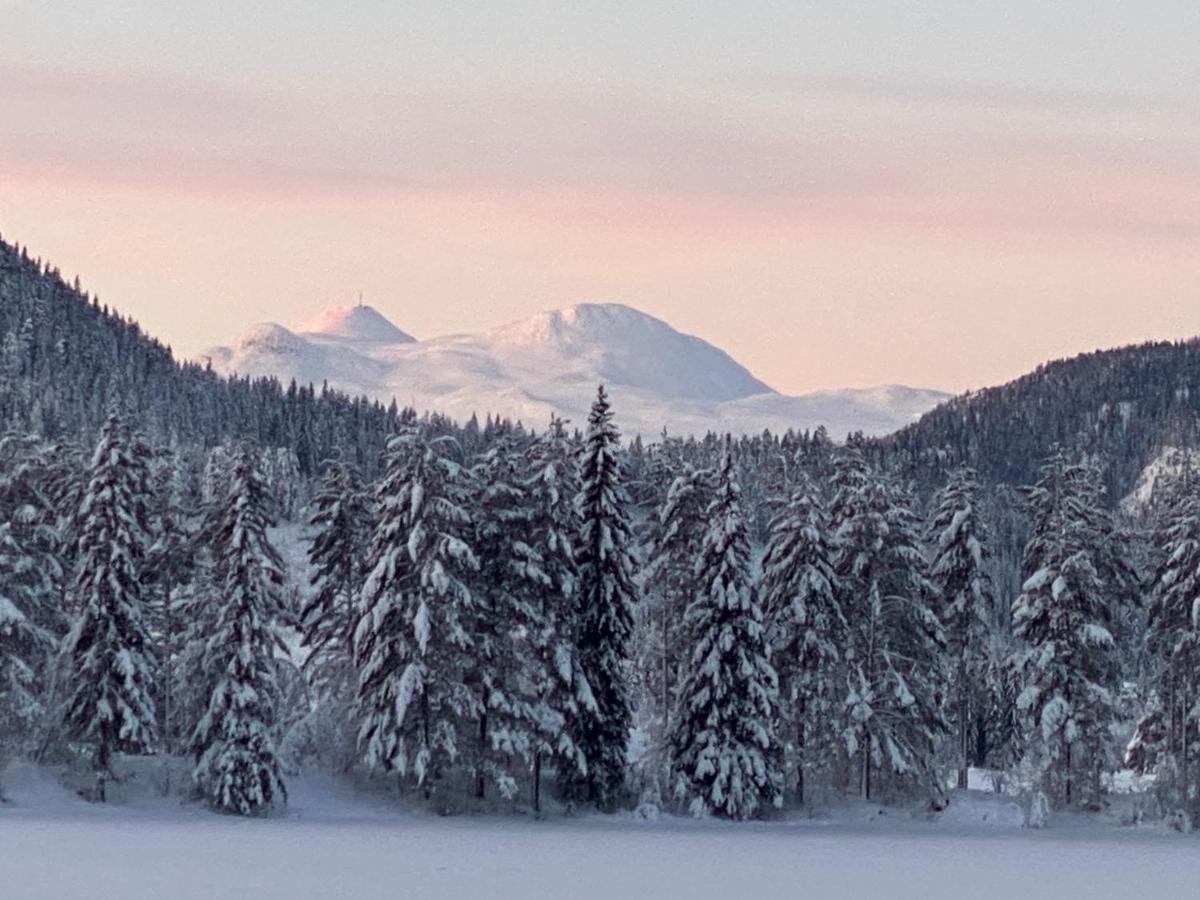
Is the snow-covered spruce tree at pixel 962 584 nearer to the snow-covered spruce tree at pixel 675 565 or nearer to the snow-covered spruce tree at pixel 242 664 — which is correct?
the snow-covered spruce tree at pixel 675 565

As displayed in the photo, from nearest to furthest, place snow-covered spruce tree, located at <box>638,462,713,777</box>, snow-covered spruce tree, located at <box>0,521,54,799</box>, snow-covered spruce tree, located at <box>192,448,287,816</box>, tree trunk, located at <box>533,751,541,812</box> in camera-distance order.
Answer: snow-covered spruce tree, located at <box>0,521,54,799</box> < snow-covered spruce tree, located at <box>192,448,287,816</box> < tree trunk, located at <box>533,751,541,812</box> < snow-covered spruce tree, located at <box>638,462,713,777</box>

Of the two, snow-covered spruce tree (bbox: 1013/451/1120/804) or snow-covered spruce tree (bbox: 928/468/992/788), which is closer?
snow-covered spruce tree (bbox: 1013/451/1120/804)

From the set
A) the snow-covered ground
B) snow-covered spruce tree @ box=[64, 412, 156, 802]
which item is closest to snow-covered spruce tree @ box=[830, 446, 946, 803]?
the snow-covered ground

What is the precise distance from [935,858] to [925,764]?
16250 millimetres

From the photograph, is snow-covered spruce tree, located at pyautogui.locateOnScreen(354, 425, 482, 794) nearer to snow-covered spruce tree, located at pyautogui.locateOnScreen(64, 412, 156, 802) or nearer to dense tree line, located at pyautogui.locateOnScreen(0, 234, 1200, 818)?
dense tree line, located at pyautogui.locateOnScreen(0, 234, 1200, 818)

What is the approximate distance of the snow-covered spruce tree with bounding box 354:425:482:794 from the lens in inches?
2527

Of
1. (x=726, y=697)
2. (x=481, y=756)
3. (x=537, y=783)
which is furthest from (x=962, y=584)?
(x=481, y=756)

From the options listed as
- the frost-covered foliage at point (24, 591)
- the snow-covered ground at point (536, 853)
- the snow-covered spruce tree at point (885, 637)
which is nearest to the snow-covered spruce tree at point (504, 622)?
the snow-covered ground at point (536, 853)

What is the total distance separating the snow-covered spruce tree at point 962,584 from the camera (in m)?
72.4

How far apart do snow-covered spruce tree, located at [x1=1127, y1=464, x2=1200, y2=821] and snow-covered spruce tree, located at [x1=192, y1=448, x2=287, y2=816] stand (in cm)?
3126

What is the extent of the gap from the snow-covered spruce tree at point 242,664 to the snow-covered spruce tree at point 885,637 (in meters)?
20.6

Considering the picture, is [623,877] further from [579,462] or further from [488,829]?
[579,462]

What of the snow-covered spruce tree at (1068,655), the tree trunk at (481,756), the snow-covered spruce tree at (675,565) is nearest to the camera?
the tree trunk at (481,756)

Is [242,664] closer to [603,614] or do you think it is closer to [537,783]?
[537,783]
